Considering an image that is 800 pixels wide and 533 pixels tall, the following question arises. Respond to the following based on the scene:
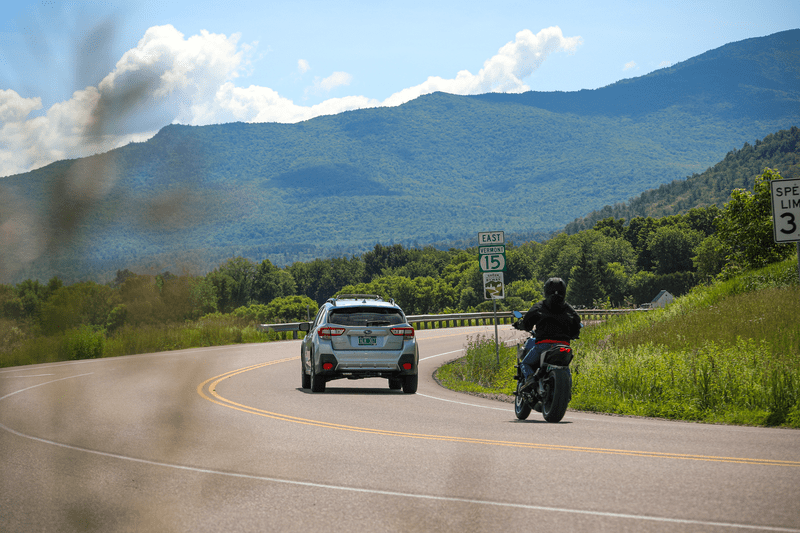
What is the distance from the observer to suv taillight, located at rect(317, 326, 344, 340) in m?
16.2

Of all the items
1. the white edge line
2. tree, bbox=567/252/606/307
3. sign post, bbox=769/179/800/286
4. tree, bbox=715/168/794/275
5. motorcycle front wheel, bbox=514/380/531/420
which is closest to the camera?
the white edge line

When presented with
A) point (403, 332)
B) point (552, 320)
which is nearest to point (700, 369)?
point (552, 320)

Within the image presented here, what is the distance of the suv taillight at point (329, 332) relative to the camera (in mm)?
16172

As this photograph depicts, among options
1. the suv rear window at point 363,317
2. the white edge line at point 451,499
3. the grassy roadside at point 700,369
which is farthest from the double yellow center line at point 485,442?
the grassy roadside at point 700,369

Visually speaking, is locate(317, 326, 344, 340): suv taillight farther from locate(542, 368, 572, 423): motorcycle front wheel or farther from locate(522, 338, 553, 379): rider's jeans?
locate(542, 368, 572, 423): motorcycle front wheel

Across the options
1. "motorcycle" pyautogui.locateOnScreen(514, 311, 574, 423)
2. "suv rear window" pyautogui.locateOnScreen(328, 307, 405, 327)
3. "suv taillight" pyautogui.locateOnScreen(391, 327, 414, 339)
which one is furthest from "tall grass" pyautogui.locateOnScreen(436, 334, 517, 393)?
"motorcycle" pyautogui.locateOnScreen(514, 311, 574, 423)

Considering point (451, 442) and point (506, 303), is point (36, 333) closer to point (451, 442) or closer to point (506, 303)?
point (451, 442)

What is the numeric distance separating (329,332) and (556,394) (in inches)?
240

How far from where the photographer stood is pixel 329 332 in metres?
16.2

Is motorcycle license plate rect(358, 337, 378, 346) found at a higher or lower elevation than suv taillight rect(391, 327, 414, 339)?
lower

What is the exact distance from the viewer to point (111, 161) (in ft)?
7.55

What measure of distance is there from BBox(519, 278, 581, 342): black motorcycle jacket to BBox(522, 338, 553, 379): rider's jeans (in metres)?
0.14

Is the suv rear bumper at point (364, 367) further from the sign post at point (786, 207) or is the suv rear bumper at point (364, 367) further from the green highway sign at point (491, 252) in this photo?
the sign post at point (786, 207)

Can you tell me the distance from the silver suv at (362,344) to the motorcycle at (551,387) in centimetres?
430
